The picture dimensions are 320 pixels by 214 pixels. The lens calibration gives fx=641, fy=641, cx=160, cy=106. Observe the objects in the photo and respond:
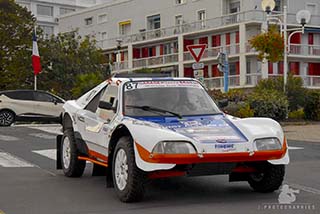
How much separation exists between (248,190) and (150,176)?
1.82 metres

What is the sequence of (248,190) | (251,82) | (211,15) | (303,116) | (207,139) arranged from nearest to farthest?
(207,139)
(248,190)
(303,116)
(251,82)
(211,15)

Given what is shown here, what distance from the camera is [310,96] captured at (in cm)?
2938

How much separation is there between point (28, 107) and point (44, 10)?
62321mm

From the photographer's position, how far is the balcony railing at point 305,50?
4948 centimetres

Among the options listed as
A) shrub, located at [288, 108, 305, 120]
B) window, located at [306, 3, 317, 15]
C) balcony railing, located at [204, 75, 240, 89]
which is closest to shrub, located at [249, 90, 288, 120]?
shrub, located at [288, 108, 305, 120]

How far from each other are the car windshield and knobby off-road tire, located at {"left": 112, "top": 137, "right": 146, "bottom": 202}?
743mm

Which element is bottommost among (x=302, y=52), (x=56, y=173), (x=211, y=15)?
(x=56, y=173)

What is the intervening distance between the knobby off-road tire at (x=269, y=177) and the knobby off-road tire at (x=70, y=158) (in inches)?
124

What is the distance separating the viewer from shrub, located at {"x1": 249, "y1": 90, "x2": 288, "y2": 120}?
25531 mm

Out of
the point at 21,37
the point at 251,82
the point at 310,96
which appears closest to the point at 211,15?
the point at 251,82

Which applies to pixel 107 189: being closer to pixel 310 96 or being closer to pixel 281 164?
pixel 281 164

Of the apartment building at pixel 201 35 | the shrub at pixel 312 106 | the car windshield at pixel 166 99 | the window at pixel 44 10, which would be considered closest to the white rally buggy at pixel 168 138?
the car windshield at pixel 166 99

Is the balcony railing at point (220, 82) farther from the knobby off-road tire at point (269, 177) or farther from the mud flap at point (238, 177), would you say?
the knobby off-road tire at point (269, 177)

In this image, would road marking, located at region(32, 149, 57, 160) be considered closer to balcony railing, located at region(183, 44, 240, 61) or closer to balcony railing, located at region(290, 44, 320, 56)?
balcony railing, located at region(183, 44, 240, 61)
